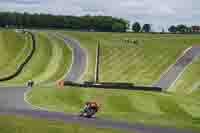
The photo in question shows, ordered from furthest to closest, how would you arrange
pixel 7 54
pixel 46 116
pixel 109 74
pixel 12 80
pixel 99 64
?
pixel 7 54
pixel 99 64
pixel 109 74
pixel 12 80
pixel 46 116

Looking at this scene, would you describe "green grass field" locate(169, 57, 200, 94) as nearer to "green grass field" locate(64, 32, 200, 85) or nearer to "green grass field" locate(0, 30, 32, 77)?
"green grass field" locate(64, 32, 200, 85)

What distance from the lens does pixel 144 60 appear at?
126m

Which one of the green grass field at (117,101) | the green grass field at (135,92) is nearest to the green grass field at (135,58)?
the green grass field at (135,92)

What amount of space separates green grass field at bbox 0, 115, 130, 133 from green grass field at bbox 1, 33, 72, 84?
62559 mm

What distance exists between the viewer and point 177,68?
11506 cm

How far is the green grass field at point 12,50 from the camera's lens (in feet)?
387

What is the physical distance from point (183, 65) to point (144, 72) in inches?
363

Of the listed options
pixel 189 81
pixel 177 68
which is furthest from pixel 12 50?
pixel 189 81

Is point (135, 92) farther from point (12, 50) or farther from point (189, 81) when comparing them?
point (12, 50)

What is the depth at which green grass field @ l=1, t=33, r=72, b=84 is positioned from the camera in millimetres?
109750

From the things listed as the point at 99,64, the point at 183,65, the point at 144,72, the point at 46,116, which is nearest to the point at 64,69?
the point at 99,64

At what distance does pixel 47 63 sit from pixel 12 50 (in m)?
15.7

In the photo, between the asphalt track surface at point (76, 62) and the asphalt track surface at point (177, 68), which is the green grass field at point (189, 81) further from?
the asphalt track surface at point (76, 62)

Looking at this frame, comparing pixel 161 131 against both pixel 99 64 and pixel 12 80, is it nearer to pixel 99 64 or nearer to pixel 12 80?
pixel 12 80
